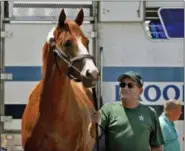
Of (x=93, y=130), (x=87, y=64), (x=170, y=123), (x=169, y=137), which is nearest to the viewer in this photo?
(x=87, y=64)

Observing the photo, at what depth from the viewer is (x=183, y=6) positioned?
239 inches

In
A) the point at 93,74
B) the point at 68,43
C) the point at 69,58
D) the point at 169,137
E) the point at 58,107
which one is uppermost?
the point at 68,43

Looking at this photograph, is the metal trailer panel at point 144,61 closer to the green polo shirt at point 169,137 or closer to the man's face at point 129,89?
the green polo shirt at point 169,137

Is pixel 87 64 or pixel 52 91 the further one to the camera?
pixel 52 91

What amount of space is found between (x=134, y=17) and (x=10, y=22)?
155 centimetres

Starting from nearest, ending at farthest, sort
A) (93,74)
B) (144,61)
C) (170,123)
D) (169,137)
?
1. (93,74)
2. (169,137)
3. (170,123)
4. (144,61)

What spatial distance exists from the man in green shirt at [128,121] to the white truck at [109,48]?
5.72 ft

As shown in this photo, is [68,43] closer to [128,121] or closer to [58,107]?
[58,107]

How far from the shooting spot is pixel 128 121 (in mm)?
4168

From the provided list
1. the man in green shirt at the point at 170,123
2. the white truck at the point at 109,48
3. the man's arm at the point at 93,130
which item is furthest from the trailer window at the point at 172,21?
the man's arm at the point at 93,130

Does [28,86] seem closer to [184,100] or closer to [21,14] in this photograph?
[21,14]

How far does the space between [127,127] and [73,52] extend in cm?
82

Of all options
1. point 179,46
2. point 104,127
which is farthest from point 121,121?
point 179,46

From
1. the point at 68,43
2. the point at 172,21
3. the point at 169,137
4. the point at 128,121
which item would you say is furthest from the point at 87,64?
the point at 172,21
